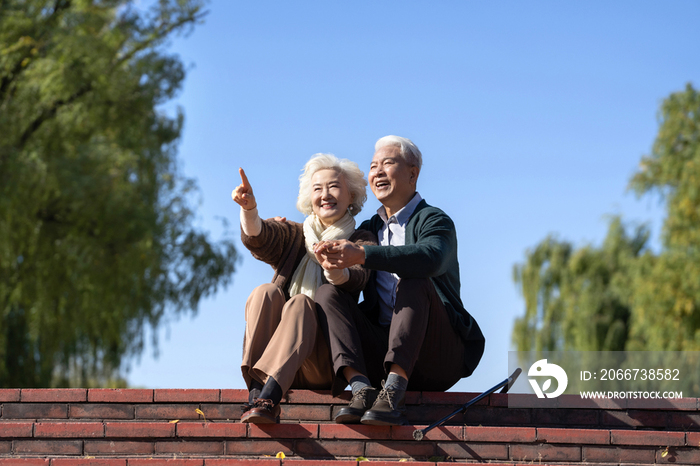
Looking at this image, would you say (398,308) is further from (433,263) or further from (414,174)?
(414,174)

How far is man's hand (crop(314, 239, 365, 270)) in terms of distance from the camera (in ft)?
10.0

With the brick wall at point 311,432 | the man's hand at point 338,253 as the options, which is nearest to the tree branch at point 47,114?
the brick wall at point 311,432

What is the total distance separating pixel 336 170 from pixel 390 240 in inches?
17.1

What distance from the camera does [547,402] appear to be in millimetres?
3453

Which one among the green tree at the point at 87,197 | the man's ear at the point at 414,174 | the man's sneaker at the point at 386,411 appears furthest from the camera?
the green tree at the point at 87,197

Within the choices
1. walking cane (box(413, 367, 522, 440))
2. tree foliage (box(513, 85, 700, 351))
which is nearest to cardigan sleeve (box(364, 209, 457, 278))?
walking cane (box(413, 367, 522, 440))

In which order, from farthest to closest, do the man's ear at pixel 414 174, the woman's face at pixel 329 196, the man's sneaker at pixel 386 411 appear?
the man's ear at pixel 414 174 → the woman's face at pixel 329 196 → the man's sneaker at pixel 386 411

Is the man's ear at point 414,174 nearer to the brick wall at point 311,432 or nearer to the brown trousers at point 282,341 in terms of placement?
the brown trousers at point 282,341

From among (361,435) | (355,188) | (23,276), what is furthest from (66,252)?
(361,435)

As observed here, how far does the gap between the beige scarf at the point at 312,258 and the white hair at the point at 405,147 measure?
1.42 ft

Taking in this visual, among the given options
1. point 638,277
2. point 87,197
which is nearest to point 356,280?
point 87,197

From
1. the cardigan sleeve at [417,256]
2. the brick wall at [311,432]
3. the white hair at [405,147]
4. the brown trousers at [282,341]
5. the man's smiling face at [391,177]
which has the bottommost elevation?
the brick wall at [311,432]

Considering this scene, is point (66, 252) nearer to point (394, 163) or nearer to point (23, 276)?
point (23, 276)

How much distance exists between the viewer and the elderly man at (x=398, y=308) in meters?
3.06
